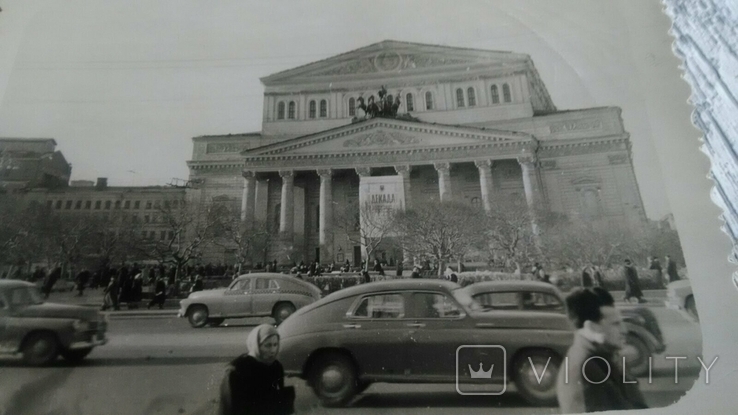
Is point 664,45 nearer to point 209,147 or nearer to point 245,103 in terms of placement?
point 245,103

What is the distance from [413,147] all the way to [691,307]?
5.99 ft

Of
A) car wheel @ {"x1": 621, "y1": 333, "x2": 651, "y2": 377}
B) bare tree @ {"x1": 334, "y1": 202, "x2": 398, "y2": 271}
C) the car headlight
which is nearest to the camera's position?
car wheel @ {"x1": 621, "y1": 333, "x2": 651, "y2": 377}

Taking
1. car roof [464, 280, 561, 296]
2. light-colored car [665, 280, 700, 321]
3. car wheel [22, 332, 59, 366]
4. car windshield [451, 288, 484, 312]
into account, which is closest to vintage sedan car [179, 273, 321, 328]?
car wheel [22, 332, 59, 366]

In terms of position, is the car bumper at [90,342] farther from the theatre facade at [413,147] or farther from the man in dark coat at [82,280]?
the theatre facade at [413,147]

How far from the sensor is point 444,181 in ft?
8.13

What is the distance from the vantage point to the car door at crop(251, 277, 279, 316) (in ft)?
6.48

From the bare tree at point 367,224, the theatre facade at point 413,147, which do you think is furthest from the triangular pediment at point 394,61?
the bare tree at point 367,224

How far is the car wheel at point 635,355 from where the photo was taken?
1838mm

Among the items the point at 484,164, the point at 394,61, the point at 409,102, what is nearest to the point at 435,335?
the point at 484,164

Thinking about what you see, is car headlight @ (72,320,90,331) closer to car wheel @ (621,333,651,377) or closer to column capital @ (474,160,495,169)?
column capital @ (474,160,495,169)

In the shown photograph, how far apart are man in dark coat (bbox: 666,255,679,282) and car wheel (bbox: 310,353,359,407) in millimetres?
1859

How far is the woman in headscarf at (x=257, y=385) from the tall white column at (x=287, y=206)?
766 millimetres

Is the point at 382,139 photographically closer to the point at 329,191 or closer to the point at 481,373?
the point at 329,191

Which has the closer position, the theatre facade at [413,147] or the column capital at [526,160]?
the theatre facade at [413,147]
